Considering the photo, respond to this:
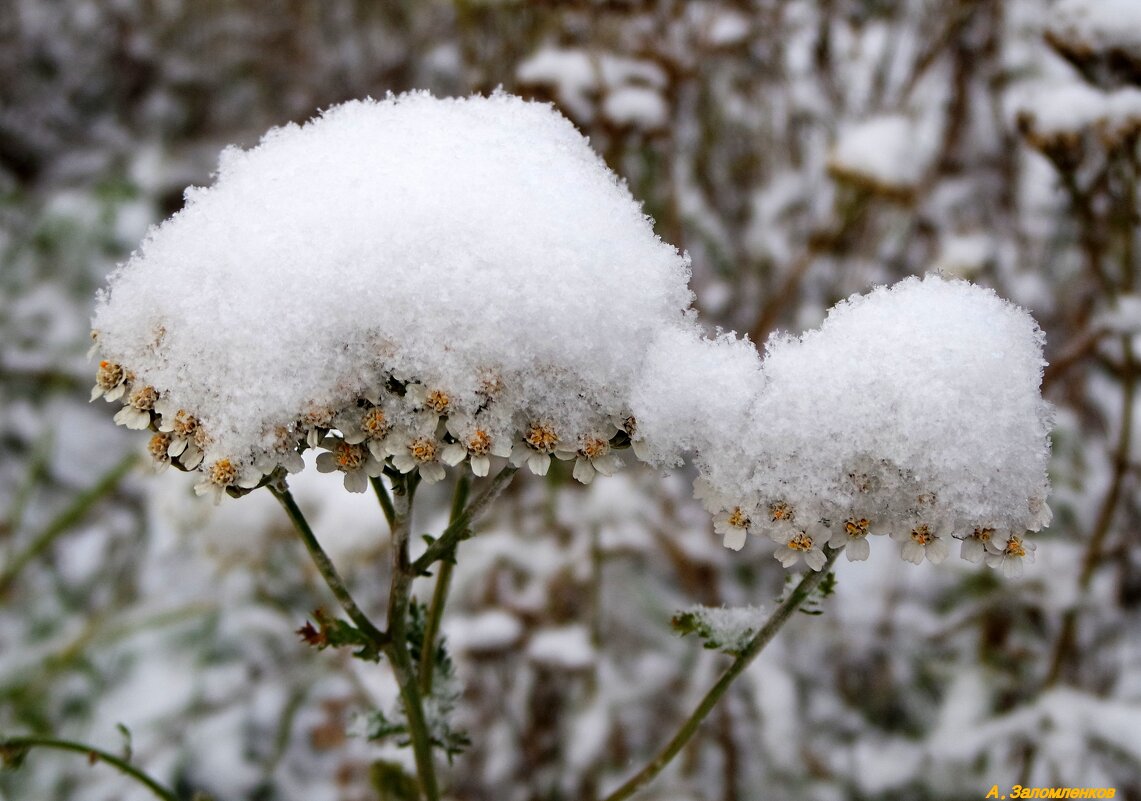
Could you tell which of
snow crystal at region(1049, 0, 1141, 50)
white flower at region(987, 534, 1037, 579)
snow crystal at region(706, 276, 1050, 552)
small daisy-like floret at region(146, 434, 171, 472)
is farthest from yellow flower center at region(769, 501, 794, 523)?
snow crystal at region(1049, 0, 1141, 50)

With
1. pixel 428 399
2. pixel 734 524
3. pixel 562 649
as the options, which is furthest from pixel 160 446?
pixel 562 649

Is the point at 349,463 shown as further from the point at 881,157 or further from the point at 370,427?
the point at 881,157

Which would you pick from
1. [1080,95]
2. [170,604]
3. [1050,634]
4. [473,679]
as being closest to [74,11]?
[170,604]

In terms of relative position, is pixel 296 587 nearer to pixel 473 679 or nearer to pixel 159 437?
pixel 473 679

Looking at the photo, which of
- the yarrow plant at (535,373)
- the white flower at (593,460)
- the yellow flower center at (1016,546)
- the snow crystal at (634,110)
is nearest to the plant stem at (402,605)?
the yarrow plant at (535,373)

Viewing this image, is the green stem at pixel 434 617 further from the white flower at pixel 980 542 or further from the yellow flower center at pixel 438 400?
the white flower at pixel 980 542

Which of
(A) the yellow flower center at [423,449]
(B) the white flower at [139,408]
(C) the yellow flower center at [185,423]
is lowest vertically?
(A) the yellow flower center at [423,449]

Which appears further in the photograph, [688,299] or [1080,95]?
[1080,95]
